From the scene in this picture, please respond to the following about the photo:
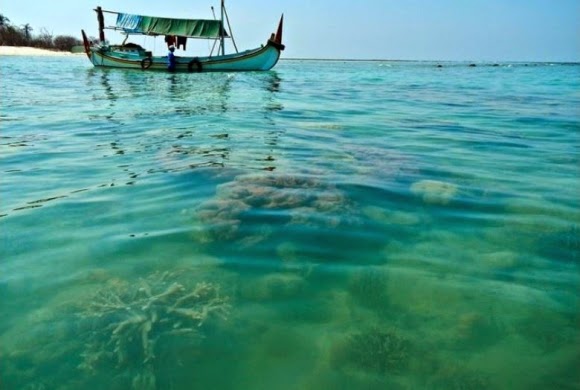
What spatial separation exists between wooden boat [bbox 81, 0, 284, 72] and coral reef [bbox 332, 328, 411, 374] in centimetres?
3154

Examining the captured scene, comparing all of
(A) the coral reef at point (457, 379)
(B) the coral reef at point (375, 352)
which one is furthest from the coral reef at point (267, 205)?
(A) the coral reef at point (457, 379)

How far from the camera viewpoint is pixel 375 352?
2.07 meters

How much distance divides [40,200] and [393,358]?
3.72m

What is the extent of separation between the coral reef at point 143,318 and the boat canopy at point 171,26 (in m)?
34.5

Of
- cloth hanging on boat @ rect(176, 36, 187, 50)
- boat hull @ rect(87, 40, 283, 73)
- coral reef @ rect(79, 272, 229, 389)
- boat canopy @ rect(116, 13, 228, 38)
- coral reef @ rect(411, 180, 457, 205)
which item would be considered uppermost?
boat canopy @ rect(116, 13, 228, 38)

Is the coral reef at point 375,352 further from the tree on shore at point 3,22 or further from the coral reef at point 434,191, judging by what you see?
the tree on shore at point 3,22

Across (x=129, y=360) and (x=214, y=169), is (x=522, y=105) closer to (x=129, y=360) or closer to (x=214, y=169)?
(x=214, y=169)

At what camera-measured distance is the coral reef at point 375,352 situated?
1.99m

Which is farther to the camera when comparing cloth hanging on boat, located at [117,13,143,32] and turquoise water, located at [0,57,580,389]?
cloth hanging on boat, located at [117,13,143,32]

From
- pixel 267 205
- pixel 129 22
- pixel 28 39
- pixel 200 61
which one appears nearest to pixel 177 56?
pixel 200 61

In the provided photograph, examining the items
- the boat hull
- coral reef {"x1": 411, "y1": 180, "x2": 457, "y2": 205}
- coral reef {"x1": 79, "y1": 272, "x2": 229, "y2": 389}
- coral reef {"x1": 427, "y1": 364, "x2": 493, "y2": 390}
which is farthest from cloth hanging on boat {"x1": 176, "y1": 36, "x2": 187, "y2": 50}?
coral reef {"x1": 427, "y1": 364, "x2": 493, "y2": 390}

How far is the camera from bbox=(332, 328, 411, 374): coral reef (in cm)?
199

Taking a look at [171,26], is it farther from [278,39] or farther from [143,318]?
[143,318]

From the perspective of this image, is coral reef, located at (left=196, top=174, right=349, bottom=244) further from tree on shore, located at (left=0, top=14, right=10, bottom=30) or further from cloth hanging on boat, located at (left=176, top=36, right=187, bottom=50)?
tree on shore, located at (left=0, top=14, right=10, bottom=30)
